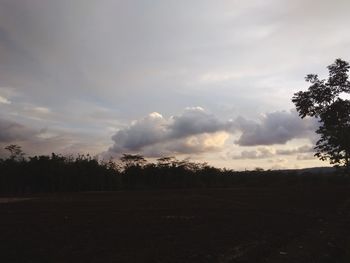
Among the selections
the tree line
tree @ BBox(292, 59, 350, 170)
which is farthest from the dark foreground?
the tree line

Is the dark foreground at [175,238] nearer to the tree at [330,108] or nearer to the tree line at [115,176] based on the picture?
the tree at [330,108]

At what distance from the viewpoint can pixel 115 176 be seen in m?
70.2

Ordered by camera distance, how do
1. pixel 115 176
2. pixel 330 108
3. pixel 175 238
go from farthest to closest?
pixel 115 176, pixel 330 108, pixel 175 238

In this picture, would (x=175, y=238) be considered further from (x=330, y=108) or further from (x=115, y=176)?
(x=115, y=176)

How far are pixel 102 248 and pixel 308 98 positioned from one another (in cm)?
3516

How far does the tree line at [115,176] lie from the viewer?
6341 cm

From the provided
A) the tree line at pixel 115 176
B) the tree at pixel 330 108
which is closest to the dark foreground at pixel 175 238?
the tree at pixel 330 108

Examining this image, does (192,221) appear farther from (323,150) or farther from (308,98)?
(308,98)

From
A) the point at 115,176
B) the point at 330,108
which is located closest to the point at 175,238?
the point at 330,108

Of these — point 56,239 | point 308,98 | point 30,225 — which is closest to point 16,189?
point 308,98

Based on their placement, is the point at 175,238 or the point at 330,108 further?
the point at 330,108

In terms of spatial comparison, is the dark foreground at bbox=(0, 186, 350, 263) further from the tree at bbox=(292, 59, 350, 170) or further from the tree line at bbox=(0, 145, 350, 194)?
the tree line at bbox=(0, 145, 350, 194)

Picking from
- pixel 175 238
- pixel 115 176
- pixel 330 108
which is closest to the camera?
pixel 175 238

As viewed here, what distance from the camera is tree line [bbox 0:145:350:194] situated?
6341cm
